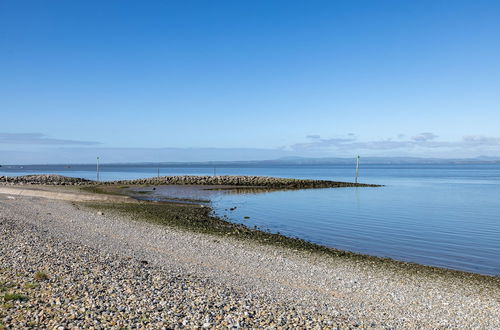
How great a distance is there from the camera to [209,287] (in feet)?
36.7

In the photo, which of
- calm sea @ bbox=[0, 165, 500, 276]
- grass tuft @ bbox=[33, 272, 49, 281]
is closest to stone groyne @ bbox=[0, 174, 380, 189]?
calm sea @ bbox=[0, 165, 500, 276]

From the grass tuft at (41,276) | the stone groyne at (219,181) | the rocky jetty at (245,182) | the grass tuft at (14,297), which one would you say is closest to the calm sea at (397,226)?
the grass tuft at (41,276)

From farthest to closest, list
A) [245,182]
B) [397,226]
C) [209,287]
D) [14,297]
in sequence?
[245,182] < [397,226] < [209,287] < [14,297]

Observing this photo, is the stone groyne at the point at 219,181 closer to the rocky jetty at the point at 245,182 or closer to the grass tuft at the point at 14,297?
the rocky jetty at the point at 245,182

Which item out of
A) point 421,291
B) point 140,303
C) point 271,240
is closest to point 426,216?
point 271,240

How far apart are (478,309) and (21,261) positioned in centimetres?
1335

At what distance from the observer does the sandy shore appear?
8.35 m

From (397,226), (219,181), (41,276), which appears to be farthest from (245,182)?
(41,276)

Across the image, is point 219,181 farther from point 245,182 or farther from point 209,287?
point 209,287

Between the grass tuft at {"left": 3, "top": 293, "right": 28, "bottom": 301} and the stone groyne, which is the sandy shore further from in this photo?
the stone groyne

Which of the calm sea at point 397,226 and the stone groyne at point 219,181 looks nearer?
the calm sea at point 397,226

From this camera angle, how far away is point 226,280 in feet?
42.7

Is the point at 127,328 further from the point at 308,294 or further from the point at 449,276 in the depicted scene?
the point at 449,276

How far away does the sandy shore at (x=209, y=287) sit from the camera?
835 centimetres
